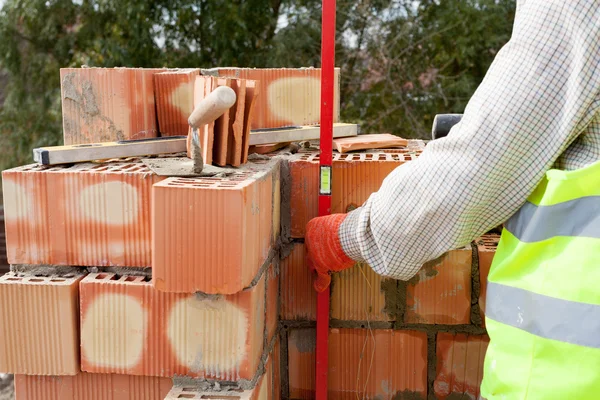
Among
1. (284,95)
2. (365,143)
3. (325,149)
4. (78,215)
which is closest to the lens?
(78,215)

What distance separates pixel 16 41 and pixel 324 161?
7831 millimetres

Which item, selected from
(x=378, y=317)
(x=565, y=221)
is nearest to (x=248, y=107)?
(x=378, y=317)

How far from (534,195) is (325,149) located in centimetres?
82

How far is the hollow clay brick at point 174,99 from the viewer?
238 cm

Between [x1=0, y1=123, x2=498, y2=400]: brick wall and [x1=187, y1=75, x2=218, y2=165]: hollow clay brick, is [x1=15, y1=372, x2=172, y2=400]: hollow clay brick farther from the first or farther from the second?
[x1=187, y1=75, x2=218, y2=165]: hollow clay brick

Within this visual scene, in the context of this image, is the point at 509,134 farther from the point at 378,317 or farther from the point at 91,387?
the point at 91,387

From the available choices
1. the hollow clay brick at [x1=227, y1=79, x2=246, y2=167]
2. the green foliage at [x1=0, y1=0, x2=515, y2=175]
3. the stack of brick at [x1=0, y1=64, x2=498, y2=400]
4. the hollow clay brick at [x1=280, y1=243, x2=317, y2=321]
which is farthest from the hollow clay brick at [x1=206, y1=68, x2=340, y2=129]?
the green foliage at [x1=0, y1=0, x2=515, y2=175]

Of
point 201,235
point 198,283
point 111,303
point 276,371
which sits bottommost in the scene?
point 276,371

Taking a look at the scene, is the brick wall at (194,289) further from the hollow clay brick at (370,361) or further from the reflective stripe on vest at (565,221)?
the reflective stripe on vest at (565,221)

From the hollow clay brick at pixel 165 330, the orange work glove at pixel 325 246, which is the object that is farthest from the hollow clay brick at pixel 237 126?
the hollow clay brick at pixel 165 330

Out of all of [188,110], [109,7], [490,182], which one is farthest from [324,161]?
[109,7]

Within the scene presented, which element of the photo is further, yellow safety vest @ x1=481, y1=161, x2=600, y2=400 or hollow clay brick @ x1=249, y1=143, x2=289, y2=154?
hollow clay brick @ x1=249, y1=143, x2=289, y2=154

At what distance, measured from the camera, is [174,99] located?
94.0 inches

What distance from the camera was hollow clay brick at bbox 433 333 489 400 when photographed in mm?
2332
